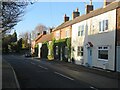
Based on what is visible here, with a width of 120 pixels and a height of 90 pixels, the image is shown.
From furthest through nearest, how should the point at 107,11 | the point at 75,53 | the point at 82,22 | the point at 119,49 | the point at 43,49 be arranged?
1. the point at 43,49
2. the point at 75,53
3. the point at 82,22
4. the point at 107,11
5. the point at 119,49

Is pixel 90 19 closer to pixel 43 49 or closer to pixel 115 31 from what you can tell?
pixel 115 31

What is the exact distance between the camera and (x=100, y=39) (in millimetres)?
33750

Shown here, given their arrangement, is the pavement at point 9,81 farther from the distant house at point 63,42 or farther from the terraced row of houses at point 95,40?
the distant house at point 63,42

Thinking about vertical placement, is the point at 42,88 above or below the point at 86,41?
below

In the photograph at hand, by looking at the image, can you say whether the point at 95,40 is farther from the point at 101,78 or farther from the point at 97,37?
the point at 101,78

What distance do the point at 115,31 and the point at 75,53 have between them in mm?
15029

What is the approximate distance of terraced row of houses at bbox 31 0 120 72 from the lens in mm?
29925

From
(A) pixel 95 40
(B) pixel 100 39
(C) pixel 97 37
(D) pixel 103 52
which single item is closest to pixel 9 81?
(D) pixel 103 52

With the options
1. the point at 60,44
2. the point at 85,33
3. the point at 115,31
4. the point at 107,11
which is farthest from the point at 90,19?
the point at 60,44

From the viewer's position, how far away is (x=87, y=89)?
51.6ft

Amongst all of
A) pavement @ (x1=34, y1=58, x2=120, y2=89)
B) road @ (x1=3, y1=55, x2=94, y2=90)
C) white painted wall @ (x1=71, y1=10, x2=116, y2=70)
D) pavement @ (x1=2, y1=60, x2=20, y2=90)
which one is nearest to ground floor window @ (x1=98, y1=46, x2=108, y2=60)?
white painted wall @ (x1=71, y1=10, x2=116, y2=70)

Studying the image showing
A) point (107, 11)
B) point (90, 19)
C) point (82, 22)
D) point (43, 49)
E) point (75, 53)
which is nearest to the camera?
point (107, 11)

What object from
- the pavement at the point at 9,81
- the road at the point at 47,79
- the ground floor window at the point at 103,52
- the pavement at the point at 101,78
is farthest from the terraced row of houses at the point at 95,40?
the pavement at the point at 9,81

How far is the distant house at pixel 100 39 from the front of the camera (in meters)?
29.9
